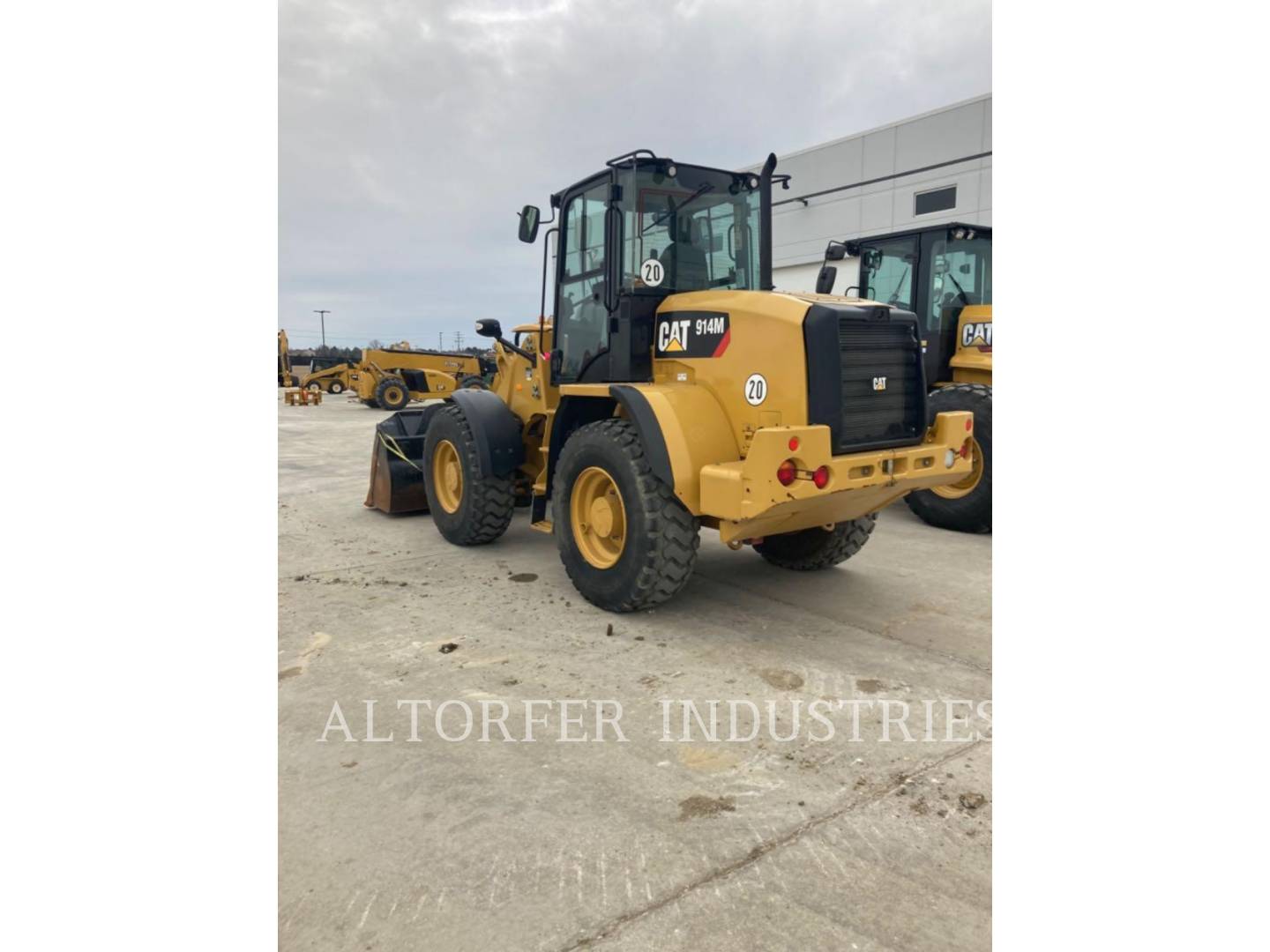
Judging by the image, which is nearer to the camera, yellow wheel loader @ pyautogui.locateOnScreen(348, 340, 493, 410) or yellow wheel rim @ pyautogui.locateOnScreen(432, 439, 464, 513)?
yellow wheel rim @ pyautogui.locateOnScreen(432, 439, 464, 513)

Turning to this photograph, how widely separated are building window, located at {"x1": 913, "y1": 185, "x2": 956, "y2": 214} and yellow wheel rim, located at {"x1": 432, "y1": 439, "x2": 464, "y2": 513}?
16.3 meters

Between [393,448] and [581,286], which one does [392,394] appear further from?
[581,286]

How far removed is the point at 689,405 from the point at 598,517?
94 centimetres

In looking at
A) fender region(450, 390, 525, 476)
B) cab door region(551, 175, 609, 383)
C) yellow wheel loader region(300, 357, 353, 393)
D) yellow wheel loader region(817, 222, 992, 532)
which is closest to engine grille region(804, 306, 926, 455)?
cab door region(551, 175, 609, 383)

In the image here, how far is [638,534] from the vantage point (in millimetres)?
4531

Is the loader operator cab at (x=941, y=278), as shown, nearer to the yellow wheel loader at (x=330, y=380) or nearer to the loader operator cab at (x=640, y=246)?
the loader operator cab at (x=640, y=246)

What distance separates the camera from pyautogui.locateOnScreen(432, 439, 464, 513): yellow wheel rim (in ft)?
22.6

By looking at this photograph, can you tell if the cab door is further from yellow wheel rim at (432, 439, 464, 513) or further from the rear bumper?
the rear bumper

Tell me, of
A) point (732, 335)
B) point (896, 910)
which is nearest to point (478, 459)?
point (732, 335)

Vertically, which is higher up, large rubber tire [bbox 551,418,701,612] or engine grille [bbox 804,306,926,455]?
engine grille [bbox 804,306,926,455]

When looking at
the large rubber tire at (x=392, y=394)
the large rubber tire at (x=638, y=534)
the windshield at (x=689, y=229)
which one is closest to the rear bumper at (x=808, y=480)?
the large rubber tire at (x=638, y=534)

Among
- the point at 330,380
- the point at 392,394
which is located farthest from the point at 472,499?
the point at 330,380

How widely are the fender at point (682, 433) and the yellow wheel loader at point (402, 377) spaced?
64.8 feet

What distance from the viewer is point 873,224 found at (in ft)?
68.6
